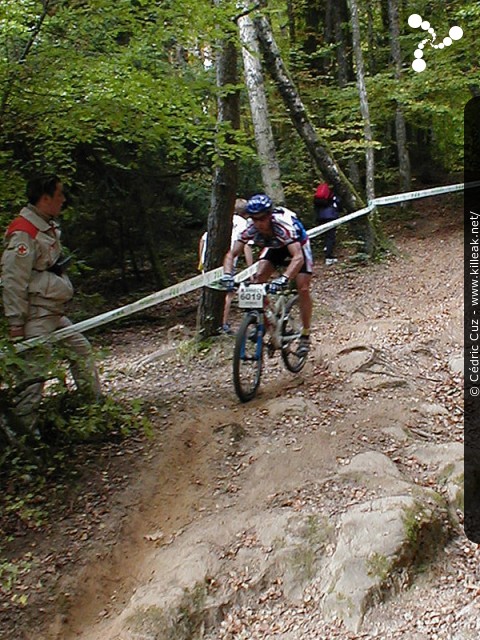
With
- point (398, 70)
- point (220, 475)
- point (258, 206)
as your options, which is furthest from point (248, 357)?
point (398, 70)

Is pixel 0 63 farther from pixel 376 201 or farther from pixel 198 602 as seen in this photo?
pixel 376 201

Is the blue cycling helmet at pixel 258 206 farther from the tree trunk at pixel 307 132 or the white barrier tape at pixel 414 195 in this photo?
the white barrier tape at pixel 414 195

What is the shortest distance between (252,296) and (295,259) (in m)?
0.58

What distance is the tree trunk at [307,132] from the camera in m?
9.89

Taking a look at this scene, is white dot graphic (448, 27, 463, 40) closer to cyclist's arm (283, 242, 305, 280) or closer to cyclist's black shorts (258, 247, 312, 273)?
cyclist's black shorts (258, 247, 312, 273)

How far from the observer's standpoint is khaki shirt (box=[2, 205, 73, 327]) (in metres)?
4.29

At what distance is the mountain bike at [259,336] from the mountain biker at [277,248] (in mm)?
124

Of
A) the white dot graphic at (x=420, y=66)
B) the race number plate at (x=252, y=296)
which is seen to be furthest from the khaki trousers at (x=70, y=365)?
the white dot graphic at (x=420, y=66)

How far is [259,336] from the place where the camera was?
5617 millimetres

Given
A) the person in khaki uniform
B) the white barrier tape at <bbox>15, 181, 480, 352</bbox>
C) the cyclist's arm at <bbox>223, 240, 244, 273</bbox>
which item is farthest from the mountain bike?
the person in khaki uniform

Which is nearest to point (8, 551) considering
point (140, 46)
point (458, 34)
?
point (140, 46)

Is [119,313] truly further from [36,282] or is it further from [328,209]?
[328,209]

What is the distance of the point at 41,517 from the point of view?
13.1ft

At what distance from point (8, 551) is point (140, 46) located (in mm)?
3926
